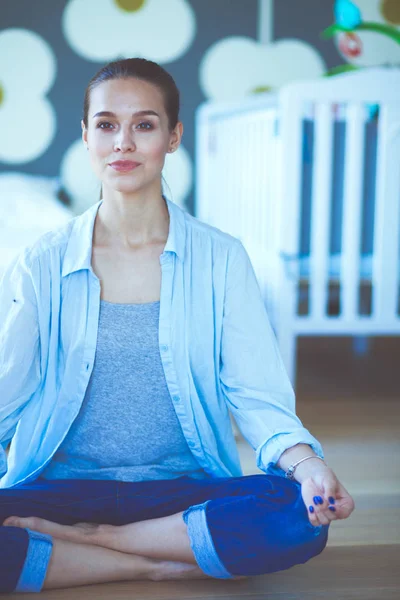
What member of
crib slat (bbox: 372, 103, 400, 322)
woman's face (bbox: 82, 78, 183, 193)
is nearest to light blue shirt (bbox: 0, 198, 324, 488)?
woman's face (bbox: 82, 78, 183, 193)

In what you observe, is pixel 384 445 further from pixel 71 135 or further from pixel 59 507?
pixel 71 135

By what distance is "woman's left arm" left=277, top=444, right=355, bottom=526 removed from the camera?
995mm

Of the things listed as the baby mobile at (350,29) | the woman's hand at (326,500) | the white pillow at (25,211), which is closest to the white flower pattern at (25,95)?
the white pillow at (25,211)

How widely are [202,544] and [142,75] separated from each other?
2.51 feet

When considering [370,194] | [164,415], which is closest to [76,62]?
[370,194]

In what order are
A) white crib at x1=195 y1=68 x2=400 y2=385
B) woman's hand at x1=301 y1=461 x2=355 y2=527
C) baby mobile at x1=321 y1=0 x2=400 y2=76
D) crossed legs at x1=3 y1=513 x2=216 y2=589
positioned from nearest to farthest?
woman's hand at x1=301 y1=461 x2=355 y2=527, crossed legs at x1=3 y1=513 x2=216 y2=589, white crib at x1=195 y1=68 x2=400 y2=385, baby mobile at x1=321 y1=0 x2=400 y2=76

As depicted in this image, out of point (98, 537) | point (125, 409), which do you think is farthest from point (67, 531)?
point (125, 409)

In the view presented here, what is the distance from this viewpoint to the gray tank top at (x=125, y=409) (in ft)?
3.90

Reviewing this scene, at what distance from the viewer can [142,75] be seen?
3.95 ft

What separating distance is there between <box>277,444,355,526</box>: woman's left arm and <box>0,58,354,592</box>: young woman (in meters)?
0.05

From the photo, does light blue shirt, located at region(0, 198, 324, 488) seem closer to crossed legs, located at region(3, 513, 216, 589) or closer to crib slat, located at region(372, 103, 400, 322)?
crossed legs, located at region(3, 513, 216, 589)

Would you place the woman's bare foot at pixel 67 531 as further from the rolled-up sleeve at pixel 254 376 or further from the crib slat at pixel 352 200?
the crib slat at pixel 352 200

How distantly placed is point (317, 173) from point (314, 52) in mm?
1711

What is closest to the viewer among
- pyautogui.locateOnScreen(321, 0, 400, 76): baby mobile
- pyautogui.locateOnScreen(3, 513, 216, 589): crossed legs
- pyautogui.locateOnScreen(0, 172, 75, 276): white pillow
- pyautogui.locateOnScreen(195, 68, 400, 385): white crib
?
pyautogui.locateOnScreen(3, 513, 216, 589): crossed legs
